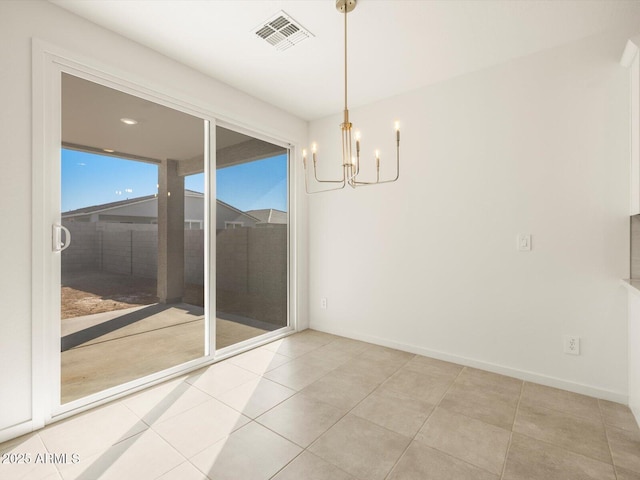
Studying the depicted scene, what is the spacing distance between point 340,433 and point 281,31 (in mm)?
2706

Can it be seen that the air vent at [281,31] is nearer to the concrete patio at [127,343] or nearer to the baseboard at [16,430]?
the concrete patio at [127,343]

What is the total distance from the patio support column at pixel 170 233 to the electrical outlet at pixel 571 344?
10.4 feet

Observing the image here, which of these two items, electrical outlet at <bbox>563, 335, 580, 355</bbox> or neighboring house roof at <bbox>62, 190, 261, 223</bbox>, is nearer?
neighboring house roof at <bbox>62, 190, 261, 223</bbox>

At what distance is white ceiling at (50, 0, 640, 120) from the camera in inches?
78.6

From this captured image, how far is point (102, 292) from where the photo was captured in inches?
92.0

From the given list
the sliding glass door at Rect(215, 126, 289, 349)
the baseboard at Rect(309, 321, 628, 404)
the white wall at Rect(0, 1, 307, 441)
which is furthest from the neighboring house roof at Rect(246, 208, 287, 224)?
the white wall at Rect(0, 1, 307, 441)

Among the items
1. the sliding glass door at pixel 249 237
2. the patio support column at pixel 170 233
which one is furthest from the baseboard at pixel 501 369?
the patio support column at pixel 170 233

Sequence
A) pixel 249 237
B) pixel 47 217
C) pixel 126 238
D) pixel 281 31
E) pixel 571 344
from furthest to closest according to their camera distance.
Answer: pixel 249 237 < pixel 126 238 < pixel 571 344 < pixel 281 31 < pixel 47 217

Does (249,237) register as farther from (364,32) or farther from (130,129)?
(364,32)

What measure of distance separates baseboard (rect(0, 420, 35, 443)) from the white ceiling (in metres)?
2.57

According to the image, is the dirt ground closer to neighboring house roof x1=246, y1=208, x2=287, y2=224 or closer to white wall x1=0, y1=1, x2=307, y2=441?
white wall x1=0, y1=1, x2=307, y2=441

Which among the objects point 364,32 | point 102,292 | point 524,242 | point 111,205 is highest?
point 364,32

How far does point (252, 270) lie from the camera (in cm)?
345

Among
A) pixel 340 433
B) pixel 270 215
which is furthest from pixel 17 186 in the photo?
pixel 340 433
